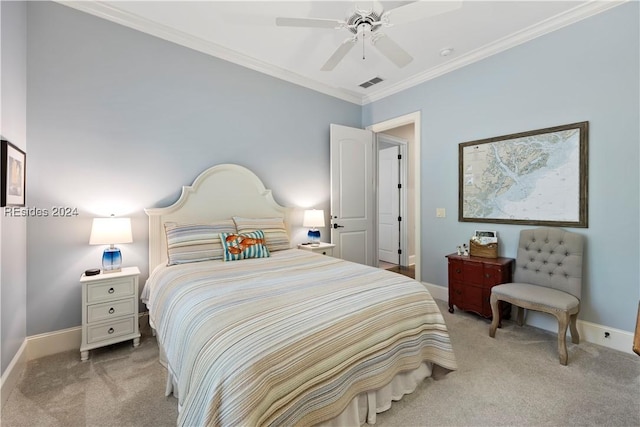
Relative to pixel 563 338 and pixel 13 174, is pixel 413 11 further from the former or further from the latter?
pixel 13 174

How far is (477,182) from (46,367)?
4292mm

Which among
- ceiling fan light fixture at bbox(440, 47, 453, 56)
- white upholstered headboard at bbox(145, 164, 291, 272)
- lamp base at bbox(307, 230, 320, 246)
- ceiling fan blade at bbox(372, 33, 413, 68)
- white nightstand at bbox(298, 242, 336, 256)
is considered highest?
ceiling fan light fixture at bbox(440, 47, 453, 56)

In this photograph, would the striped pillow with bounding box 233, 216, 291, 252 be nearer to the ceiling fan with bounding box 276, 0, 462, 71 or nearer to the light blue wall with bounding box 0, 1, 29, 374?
the light blue wall with bounding box 0, 1, 29, 374

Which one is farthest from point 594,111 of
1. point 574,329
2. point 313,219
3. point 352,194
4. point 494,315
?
point 313,219

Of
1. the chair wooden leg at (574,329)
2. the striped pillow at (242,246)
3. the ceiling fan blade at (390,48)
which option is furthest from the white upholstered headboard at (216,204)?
the chair wooden leg at (574,329)

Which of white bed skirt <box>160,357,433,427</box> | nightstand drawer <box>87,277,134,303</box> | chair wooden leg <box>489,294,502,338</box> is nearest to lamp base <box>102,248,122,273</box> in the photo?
nightstand drawer <box>87,277,134,303</box>

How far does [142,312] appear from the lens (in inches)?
105

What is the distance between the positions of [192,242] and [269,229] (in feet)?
2.71

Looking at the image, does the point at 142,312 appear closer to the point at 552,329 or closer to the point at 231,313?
the point at 231,313

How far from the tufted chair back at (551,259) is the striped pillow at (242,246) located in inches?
100.0

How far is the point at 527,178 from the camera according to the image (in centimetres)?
277

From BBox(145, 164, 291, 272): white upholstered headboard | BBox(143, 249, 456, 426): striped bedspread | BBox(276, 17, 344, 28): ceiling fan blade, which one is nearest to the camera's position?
BBox(143, 249, 456, 426): striped bedspread

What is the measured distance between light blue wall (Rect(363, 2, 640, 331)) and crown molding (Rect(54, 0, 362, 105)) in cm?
201

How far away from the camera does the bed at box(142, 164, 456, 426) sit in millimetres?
1064
